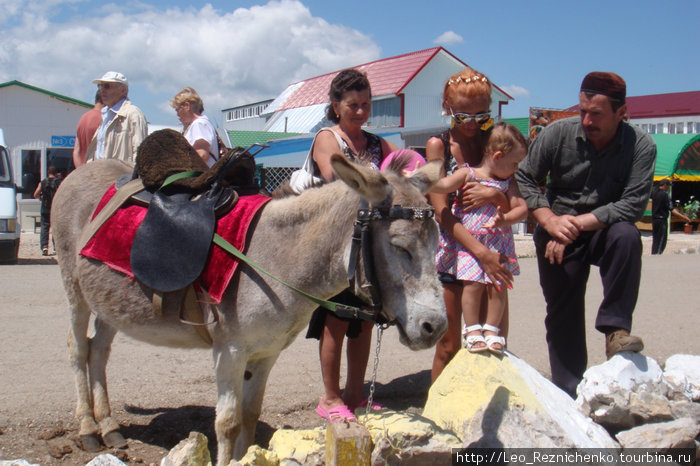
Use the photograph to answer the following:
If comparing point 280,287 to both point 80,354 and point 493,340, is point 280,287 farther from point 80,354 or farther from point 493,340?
point 80,354

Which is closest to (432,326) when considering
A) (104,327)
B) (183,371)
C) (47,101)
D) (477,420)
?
(477,420)

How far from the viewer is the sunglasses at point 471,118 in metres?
3.85

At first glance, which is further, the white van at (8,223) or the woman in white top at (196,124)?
the white van at (8,223)

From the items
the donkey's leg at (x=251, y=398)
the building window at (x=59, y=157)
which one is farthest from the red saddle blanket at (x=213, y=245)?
the building window at (x=59, y=157)

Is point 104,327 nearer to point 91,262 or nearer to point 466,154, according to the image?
point 91,262

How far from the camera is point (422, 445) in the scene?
2982mm

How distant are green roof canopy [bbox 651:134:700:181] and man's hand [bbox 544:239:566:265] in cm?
2078

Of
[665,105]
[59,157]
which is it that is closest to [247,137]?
[59,157]

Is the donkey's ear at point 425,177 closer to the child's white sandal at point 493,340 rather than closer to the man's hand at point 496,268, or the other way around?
the man's hand at point 496,268

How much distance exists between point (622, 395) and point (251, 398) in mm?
2412

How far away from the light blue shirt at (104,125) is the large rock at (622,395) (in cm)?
462

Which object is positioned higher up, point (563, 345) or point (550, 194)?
point (550, 194)

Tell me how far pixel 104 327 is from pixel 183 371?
1.28m

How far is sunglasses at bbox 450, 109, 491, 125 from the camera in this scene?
3852 millimetres
